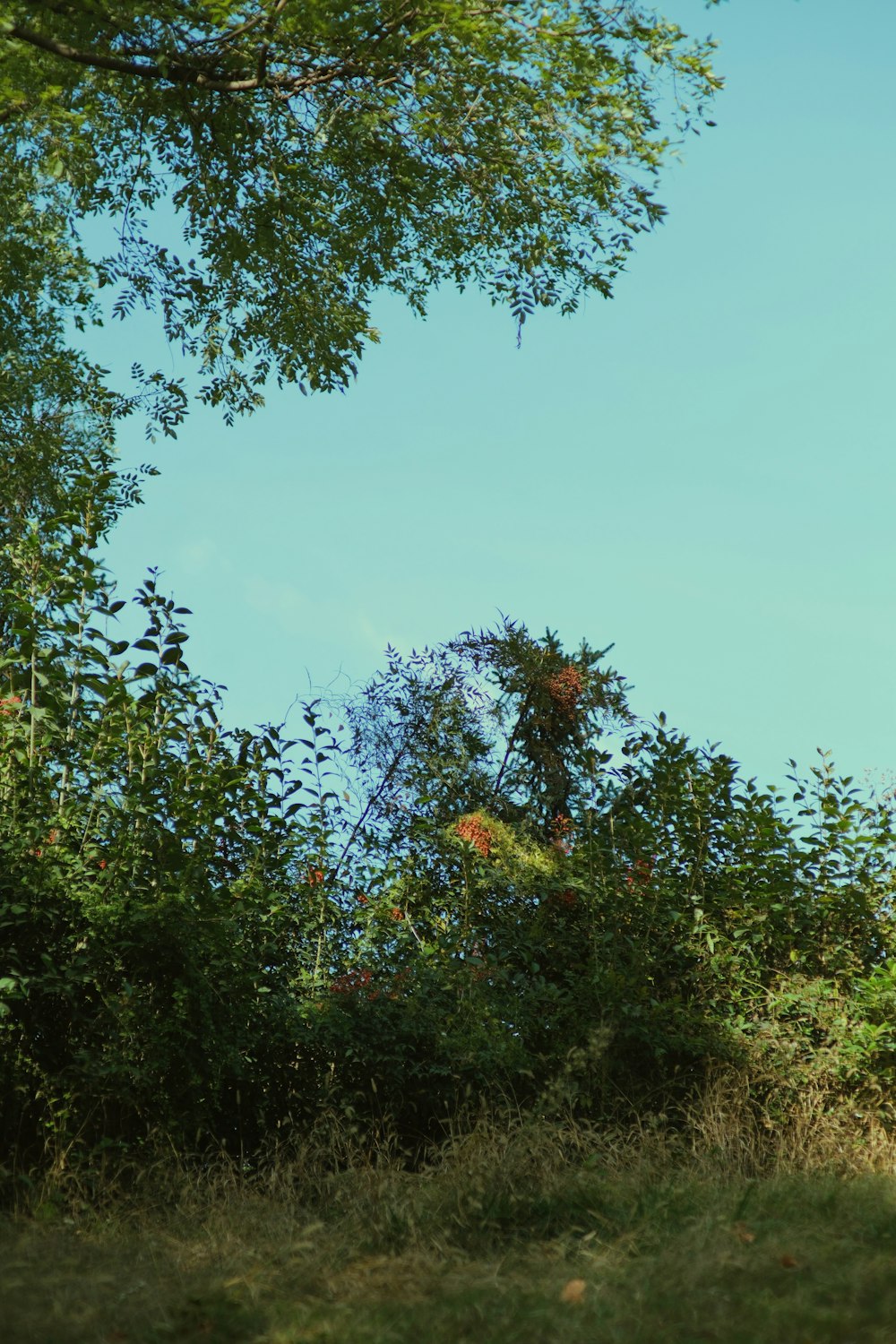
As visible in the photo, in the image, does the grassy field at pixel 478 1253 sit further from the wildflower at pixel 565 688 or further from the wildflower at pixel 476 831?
the wildflower at pixel 565 688

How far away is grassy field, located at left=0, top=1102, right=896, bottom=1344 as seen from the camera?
11.5ft

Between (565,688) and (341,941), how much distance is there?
4.05 m

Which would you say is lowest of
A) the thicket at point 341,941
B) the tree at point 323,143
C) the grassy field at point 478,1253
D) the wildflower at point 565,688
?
the grassy field at point 478,1253

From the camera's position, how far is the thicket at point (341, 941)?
5.52 m

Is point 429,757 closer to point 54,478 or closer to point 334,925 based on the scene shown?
point 334,925

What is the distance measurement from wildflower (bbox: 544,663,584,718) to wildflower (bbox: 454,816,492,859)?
1.77 m

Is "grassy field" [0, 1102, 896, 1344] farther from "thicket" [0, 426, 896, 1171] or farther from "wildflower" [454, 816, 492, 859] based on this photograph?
"wildflower" [454, 816, 492, 859]

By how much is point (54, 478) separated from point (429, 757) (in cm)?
532

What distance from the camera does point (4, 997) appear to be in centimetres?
530

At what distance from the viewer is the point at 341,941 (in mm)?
6824

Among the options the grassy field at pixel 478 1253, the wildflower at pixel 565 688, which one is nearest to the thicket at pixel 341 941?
the grassy field at pixel 478 1253

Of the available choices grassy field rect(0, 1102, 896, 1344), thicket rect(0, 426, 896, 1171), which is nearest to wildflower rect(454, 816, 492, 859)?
thicket rect(0, 426, 896, 1171)

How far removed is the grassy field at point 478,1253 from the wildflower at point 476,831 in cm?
324

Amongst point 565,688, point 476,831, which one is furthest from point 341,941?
point 565,688
